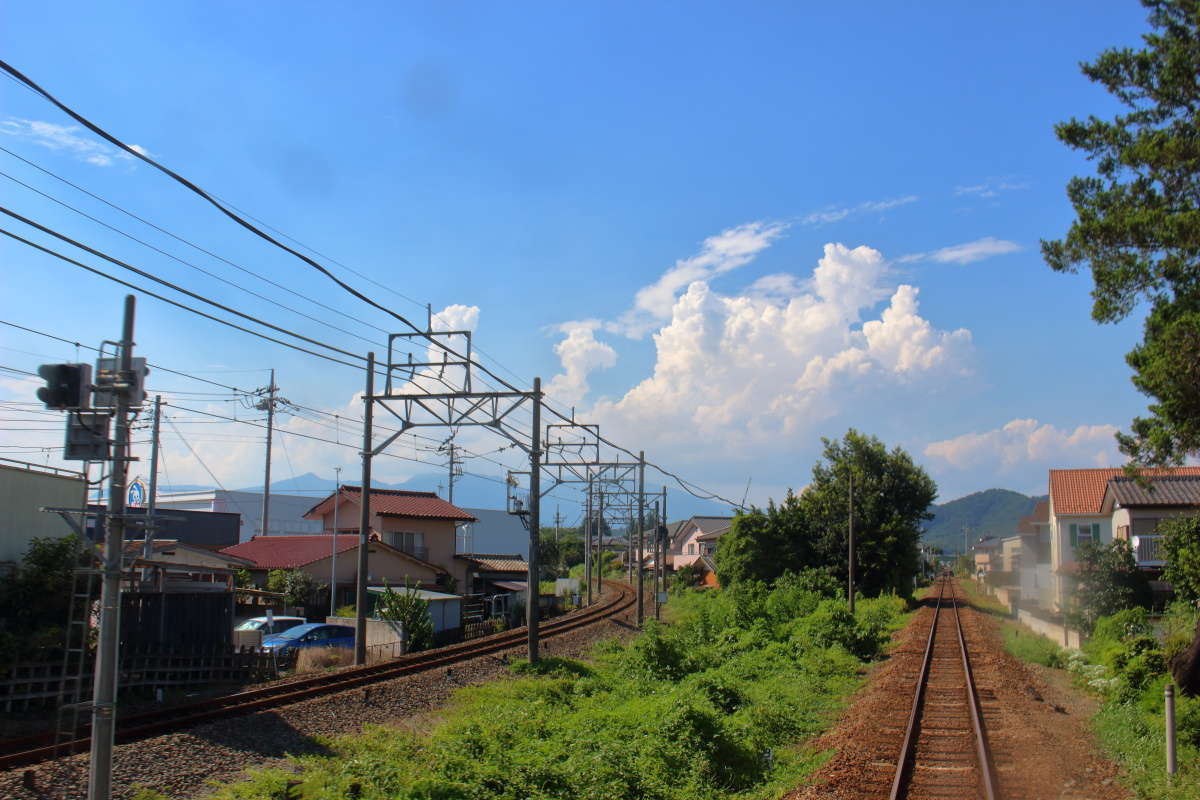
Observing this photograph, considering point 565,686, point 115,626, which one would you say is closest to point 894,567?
point 565,686

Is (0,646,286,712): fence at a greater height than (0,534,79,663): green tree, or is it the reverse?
(0,534,79,663): green tree

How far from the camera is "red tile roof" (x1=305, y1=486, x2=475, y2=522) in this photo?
44.5m

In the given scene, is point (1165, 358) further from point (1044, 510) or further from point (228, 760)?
point (1044, 510)

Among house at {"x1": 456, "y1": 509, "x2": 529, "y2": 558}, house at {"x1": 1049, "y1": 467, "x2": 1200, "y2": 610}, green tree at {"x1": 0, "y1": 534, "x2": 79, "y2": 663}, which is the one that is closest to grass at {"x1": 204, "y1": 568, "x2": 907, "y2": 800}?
green tree at {"x1": 0, "y1": 534, "x2": 79, "y2": 663}

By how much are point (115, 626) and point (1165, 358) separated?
1374 cm

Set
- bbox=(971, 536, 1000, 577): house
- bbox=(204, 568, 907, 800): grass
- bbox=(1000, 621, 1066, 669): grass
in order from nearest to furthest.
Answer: bbox=(204, 568, 907, 800): grass < bbox=(1000, 621, 1066, 669): grass < bbox=(971, 536, 1000, 577): house

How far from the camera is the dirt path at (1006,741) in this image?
10.7 m

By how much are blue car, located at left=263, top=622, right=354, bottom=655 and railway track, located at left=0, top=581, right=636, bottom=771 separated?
10.2 ft

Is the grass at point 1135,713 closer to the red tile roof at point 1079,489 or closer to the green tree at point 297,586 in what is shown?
the red tile roof at point 1079,489

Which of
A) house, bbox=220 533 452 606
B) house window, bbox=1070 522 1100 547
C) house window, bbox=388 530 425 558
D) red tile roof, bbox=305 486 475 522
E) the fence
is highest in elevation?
red tile roof, bbox=305 486 475 522

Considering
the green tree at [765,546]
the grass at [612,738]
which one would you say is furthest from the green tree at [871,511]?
the grass at [612,738]

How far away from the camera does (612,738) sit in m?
12.7

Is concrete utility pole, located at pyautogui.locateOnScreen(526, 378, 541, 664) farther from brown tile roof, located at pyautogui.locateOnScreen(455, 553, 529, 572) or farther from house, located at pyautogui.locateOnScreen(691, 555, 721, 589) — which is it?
house, located at pyautogui.locateOnScreen(691, 555, 721, 589)

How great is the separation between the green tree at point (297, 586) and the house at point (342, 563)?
1.62 ft
